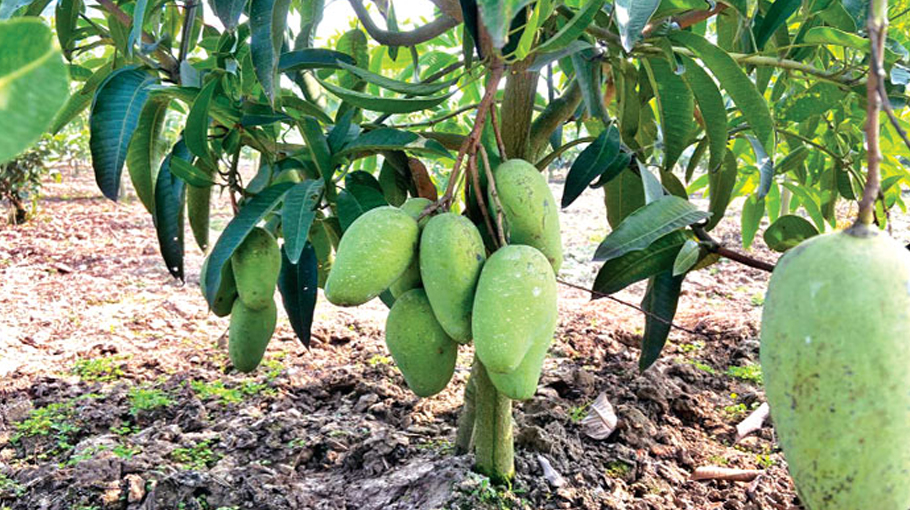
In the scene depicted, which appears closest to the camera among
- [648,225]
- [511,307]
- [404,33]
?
[511,307]

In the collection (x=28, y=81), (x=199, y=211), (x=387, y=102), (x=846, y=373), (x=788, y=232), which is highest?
(x=28, y=81)

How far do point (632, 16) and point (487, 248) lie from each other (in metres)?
0.33

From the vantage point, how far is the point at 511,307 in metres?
0.73

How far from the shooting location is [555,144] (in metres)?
1.81

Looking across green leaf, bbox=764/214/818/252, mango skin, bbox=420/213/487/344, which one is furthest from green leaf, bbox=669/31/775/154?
mango skin, bbox=420/213/487/344

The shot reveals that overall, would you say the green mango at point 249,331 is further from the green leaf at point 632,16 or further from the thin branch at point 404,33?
the green leaf at point 632,16

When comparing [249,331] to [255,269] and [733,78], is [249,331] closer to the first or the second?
[255,269]

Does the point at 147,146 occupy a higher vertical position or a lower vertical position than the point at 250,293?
higher

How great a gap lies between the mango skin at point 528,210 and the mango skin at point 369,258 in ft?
0.41

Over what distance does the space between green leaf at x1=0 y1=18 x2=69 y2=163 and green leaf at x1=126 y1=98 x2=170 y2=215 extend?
928mm

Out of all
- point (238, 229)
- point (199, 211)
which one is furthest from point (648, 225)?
point (199, 211)

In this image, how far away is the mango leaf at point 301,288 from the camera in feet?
4.43

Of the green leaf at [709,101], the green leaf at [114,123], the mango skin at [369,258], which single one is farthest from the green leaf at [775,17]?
the green leaf at [114,123]

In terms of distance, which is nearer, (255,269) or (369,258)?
(369,258)
